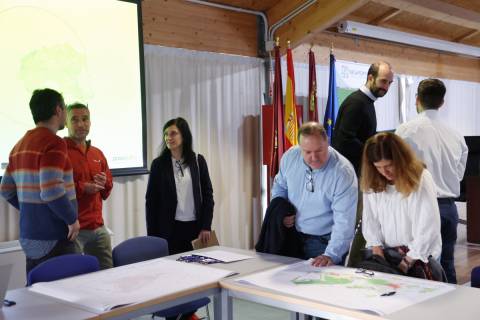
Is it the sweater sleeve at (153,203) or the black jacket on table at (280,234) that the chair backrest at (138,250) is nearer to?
the sweater sleeve at (153,203)

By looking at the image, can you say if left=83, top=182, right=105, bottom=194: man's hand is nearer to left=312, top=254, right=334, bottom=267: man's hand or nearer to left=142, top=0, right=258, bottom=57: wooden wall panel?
left=312, top=254, right=334, bottom=267: man's hand

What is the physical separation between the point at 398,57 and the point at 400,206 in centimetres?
544

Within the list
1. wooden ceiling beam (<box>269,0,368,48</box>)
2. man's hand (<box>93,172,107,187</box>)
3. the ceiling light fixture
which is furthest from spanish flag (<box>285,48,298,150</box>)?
man's hand (<box>93,172,107,187</box>)

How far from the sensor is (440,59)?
8.32 meters

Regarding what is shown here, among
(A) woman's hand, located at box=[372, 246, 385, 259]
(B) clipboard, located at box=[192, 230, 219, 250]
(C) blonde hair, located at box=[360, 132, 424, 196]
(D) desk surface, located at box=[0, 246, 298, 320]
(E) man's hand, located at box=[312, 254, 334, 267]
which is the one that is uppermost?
(C) blonde hair, located at box=[360, 132, 424, 196]

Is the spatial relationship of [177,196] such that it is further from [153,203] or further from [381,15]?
[381,15]

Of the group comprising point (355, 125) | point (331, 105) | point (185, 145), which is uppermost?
point (331, 105)

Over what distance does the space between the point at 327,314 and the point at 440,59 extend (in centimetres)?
734

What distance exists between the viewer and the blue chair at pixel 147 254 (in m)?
2.85

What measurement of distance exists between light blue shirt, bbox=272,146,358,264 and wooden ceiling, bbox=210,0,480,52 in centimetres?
266

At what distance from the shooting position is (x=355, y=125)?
341 centimetres

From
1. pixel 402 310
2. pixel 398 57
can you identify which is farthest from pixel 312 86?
pixel 402 310

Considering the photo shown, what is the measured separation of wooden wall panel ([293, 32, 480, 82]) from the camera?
6.26 m

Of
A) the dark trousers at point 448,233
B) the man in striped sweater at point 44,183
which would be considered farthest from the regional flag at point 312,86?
the man in striped sweater at point 44,183
